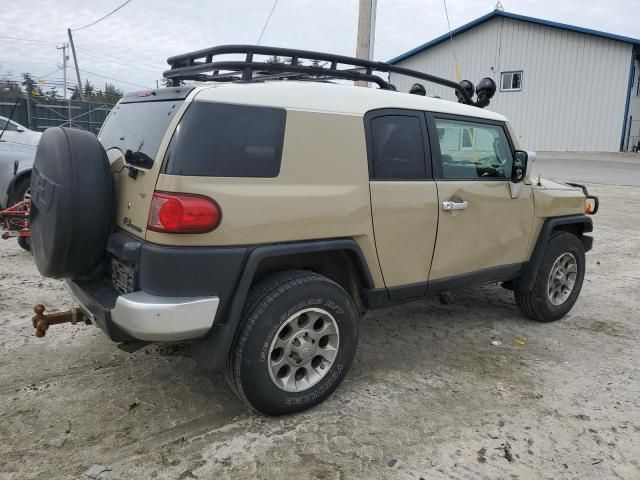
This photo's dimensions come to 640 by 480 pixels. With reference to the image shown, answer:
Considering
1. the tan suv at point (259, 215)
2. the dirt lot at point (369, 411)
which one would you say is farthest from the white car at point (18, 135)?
the tan suv at point (259, 215)

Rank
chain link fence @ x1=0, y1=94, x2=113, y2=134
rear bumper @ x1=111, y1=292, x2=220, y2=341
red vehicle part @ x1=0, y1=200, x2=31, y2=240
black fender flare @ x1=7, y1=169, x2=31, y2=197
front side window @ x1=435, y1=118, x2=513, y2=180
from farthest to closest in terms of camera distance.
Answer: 1. chain link fence @ x1=0, y1=94, x2=113, y2=134
2. black fender flare @ x1=7, y1=169, x2=31, y2=197
3. red vehicle part @ x1=0, y1=200, x2=31, y2=240
4. front side window @ x1=435, y1=118, x2=513, y2=180
5. rear bumper @ x1=111, y1=292, x2=220, y2=341

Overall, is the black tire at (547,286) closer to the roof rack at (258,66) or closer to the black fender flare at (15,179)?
the roof rack at (258,66)

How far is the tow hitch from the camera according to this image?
3.07m

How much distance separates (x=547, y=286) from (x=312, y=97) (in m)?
2.80

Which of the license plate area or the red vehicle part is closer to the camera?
the license plate area

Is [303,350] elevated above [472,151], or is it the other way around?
[472,151]

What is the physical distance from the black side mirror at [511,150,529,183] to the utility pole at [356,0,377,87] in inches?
212

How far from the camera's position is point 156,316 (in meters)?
2.54

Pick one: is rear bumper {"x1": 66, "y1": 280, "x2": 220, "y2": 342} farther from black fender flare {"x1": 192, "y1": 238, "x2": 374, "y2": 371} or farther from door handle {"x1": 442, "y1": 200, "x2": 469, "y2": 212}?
door handle {"x1": 442, "y1": 200, "x2": 469, "y2": 212}

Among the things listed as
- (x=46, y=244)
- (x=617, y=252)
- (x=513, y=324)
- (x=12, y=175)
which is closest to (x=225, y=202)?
(x=46, y=244)

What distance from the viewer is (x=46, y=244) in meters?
2.88

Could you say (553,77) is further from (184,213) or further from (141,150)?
(184,213)

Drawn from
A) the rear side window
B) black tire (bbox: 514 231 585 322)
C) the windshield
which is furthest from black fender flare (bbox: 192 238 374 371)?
black tire (bbox: 514 231 585 322)

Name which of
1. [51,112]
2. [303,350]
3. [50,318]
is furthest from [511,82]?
[50,318]
